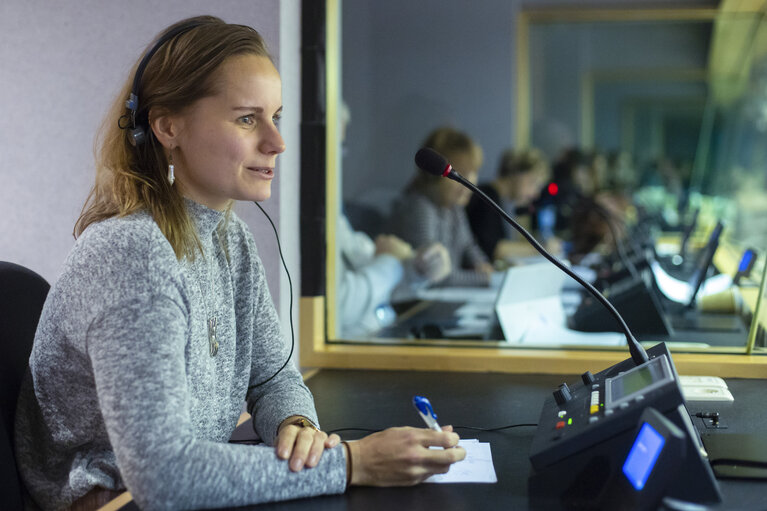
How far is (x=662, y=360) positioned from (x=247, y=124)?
0.61 m

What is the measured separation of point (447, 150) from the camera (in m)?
3.38

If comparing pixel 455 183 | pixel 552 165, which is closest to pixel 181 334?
pixel 455 183

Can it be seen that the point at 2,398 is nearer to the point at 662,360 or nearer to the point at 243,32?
the point at 243,32

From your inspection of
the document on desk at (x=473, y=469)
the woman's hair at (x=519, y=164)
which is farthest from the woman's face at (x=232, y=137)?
the woman's hair at (x=519, y=164)

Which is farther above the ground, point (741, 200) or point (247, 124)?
point (247, 124)

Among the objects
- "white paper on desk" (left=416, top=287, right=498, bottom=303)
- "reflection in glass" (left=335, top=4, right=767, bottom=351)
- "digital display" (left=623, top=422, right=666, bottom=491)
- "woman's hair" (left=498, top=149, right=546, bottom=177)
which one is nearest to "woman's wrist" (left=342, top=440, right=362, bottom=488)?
"digital display" (left=623, top=422, right=666, bottom=491)

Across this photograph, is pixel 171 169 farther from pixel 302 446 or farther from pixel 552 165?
pixel 552 165

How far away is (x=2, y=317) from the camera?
113cm

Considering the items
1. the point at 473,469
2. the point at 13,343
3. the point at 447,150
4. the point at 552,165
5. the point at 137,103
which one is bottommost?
the point at 552,165

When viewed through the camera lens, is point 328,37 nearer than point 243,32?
No

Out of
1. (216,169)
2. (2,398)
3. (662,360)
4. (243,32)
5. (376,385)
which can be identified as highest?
(243,32)

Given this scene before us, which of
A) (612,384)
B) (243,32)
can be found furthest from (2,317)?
(612,384)

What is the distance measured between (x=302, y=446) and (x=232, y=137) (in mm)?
414

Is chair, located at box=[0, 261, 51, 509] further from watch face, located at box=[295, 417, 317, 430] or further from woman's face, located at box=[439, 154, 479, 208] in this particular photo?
woman's face, located at box=[439, 154, 479, 208]
